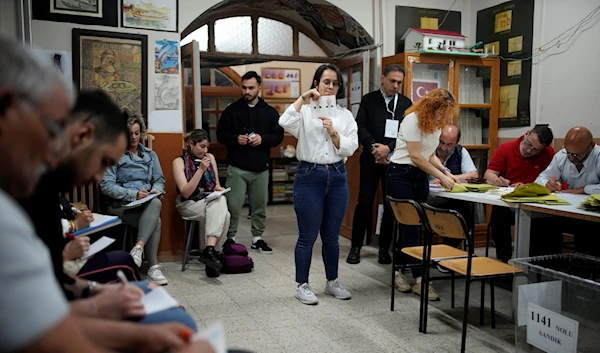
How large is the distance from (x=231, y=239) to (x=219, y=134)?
0.96 m

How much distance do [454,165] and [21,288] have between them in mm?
3749

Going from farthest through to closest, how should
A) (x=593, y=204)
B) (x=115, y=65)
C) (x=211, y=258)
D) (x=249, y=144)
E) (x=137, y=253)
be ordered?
1. (x=249, y=144)
2. (x=115, y=65)
3. (x=211, y=258)
4. (x=137, y=253)
5. (x=593, y=204)

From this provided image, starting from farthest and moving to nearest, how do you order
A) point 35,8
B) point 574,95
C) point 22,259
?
1. point 574,95
2. point 35,8
3. point 22,259

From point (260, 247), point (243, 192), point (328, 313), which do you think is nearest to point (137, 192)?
point (243, 192)

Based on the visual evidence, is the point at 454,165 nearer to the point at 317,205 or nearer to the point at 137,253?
the point at 317,205

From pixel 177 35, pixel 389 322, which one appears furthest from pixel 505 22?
pixel 389 322

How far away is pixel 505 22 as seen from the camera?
4895 millimetres

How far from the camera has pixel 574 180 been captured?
345 centimetres

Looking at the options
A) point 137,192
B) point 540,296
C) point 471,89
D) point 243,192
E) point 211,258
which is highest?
point 471,89

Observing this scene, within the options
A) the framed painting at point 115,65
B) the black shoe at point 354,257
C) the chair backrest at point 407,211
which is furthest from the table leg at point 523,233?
the framed painting at point 115,65

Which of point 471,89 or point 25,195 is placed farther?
point 471,89

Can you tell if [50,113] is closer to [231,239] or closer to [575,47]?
[231,239]

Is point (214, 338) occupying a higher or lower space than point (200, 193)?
higher

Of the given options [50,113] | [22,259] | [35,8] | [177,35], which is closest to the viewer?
[22,259]
